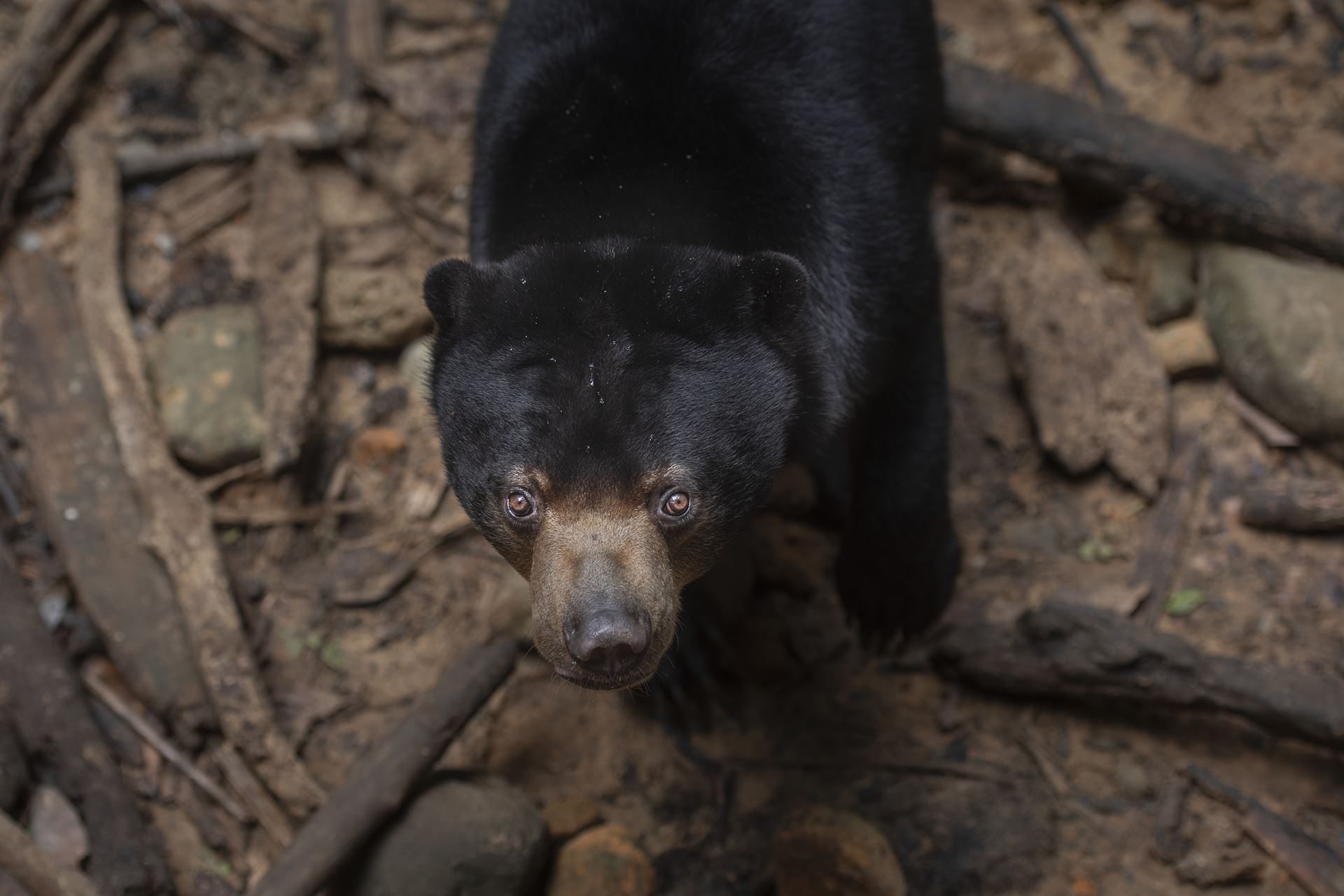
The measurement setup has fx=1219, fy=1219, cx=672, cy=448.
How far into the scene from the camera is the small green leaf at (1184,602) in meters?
4.28

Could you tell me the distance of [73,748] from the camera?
386 centimetres

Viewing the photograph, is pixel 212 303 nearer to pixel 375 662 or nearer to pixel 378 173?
pixel 378 173

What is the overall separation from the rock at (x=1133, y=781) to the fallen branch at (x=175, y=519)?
2.56 metres

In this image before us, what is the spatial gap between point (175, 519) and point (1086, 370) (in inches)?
133

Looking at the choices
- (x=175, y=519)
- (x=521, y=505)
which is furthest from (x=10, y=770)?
(x=521, y=505)

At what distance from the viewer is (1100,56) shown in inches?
225

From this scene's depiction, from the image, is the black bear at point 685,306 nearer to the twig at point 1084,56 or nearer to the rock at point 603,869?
the rock at point 603,869

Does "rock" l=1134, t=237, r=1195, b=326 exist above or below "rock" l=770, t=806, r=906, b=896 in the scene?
above

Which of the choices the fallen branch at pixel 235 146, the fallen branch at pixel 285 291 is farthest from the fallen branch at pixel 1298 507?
the fallen branch at pixel 235 146

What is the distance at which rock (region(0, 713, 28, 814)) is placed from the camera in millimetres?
3744

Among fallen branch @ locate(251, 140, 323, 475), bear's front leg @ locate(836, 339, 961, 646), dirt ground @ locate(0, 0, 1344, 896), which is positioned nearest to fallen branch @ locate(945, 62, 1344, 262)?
dirt ground @ locate(0, 0, 1344, 896)

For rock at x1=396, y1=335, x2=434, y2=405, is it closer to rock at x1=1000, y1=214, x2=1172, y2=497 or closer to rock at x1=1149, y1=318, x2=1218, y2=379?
rock at x1=1000, y1=214, x2=1172, y2=497

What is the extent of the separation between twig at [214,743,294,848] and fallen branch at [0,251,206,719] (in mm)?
200

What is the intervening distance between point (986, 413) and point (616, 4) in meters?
2.25
